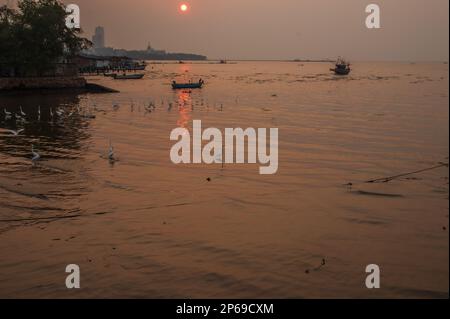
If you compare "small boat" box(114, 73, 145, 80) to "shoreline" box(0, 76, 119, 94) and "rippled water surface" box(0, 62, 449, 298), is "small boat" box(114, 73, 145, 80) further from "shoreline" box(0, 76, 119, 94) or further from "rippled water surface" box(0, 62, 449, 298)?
"rippled water surface" box(0, 62, 449, 298)

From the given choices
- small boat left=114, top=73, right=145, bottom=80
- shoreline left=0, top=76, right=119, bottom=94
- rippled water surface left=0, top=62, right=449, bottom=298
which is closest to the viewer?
rippled water surface left=0, top=62, right=449, bottom=298

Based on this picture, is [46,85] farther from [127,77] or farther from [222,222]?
[222,222]

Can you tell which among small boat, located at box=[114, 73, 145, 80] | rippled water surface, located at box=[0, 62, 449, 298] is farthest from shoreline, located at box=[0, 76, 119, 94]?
rippled water surface, located at box=[0, 62, 449, 298]

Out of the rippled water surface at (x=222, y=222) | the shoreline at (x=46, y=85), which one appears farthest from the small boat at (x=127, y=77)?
the rippled water surface at (x=222, y=222)

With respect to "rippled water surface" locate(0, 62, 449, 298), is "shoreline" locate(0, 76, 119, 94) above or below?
above

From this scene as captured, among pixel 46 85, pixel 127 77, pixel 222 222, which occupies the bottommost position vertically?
A: pixel 222 222

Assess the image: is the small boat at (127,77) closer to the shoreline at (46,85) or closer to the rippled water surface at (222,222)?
the shoreline at (46,85)

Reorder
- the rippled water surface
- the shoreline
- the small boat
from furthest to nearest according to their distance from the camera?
the small boat
the shoreline
the rippled water surface

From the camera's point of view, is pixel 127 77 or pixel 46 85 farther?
pixel 127 77

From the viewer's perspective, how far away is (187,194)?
16625 millimetres

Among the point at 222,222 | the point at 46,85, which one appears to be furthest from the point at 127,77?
the point at 222,222

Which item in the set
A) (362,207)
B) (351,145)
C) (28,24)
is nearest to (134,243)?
(362,207)

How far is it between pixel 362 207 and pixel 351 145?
12604 millimetres
